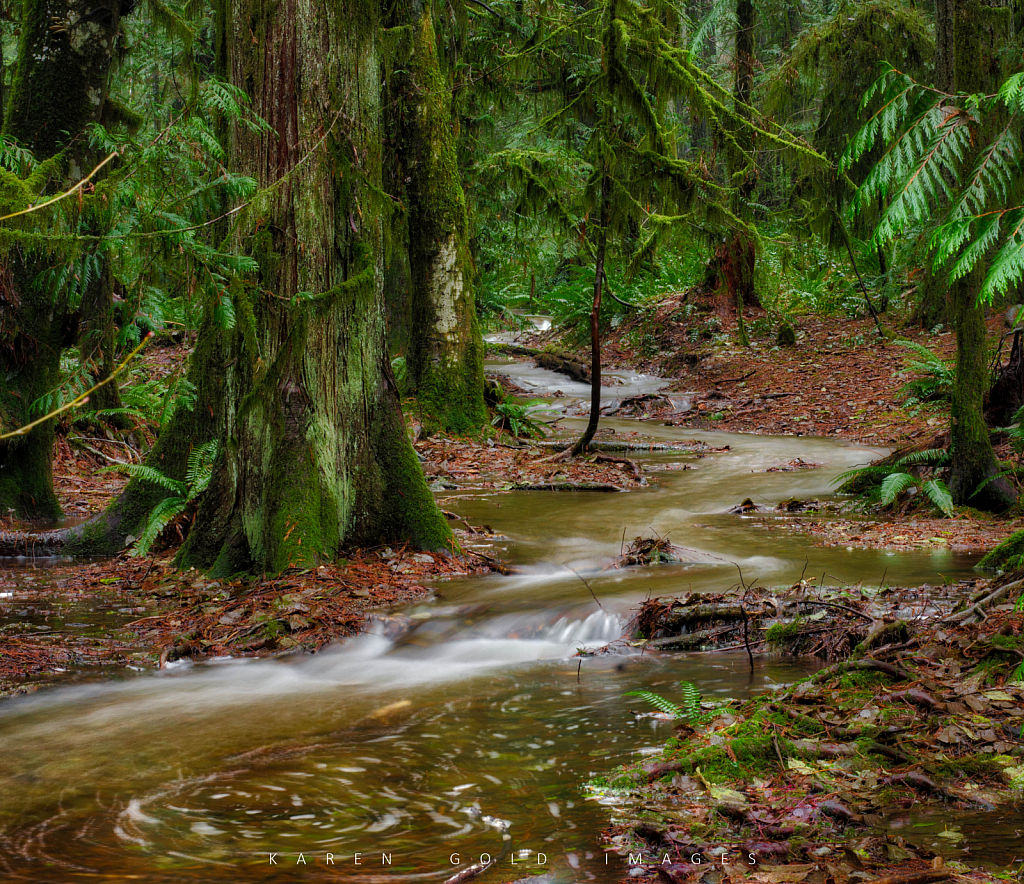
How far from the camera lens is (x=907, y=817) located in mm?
2641

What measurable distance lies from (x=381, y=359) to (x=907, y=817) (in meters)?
4.75

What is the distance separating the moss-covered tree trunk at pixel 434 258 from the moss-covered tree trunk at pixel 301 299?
19.4ft

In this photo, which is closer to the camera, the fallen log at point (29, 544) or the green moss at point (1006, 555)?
the green moss at point (1006, 555)

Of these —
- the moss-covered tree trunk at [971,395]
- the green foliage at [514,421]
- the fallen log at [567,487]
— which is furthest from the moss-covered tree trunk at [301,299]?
the green foliage at [514,421]

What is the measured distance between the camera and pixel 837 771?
9.63 ft

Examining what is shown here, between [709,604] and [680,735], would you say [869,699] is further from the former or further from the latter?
[709,604]

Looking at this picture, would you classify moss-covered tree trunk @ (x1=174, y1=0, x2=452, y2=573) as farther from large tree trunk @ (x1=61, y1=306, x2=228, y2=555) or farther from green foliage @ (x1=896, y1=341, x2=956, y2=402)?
green foliage @ (x1=896, y1=341, x2=956, y2=402)

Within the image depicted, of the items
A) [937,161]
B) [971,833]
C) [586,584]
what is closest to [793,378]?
[586,584]

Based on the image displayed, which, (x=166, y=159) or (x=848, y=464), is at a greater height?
(x=166, y=159)

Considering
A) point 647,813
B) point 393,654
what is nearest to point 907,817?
point 647,813

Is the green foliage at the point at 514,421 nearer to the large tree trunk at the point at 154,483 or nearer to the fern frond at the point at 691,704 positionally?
the large tree trunk at the point at 154,483

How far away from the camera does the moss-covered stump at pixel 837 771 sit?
2471 mm

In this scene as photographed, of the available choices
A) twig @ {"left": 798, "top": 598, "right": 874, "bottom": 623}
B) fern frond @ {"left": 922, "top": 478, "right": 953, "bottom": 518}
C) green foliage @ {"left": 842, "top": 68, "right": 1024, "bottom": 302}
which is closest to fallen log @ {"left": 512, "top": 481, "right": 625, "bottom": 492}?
fern frond @ {"left": 922, "top": 478, "right": 953, "bottom": 518}

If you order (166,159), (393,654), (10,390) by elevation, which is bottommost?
(393,654)
